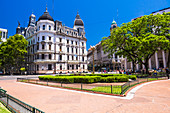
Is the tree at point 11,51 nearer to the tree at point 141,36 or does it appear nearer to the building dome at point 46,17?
the building dome at point 46,17

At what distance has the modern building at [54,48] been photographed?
1905 inches

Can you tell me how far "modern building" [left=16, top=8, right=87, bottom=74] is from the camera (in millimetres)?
48375

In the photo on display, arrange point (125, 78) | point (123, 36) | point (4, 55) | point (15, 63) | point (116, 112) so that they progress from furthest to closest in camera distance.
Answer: point (15, 63) < point (4, 55) < point (123, 36) < point (125, 78) < point (116, 112)

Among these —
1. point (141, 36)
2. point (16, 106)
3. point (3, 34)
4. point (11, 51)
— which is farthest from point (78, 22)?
point (16, 106)

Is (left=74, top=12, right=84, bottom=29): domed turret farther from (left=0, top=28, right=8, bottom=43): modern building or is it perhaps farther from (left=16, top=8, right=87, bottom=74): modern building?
(left=0, top=28, right=8, bottom=43): modern building

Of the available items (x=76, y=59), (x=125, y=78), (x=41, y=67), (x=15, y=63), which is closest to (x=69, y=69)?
(x=76, y=59)

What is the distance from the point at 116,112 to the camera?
6.15 meters

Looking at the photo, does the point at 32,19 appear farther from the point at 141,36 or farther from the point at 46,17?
the point at 141,36

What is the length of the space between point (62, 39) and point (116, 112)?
5023 centimetres

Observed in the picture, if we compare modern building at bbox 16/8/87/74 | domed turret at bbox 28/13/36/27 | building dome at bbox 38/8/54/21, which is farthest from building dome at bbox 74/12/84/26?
domed turret at bbox 28/13/36/27

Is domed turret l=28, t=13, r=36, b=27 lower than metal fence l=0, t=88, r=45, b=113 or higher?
higher

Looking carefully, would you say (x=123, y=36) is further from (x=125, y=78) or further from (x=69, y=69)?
(x=69, y=69)

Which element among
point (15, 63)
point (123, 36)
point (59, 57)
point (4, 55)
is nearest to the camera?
point (123, 36)

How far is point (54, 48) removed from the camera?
167 feet
